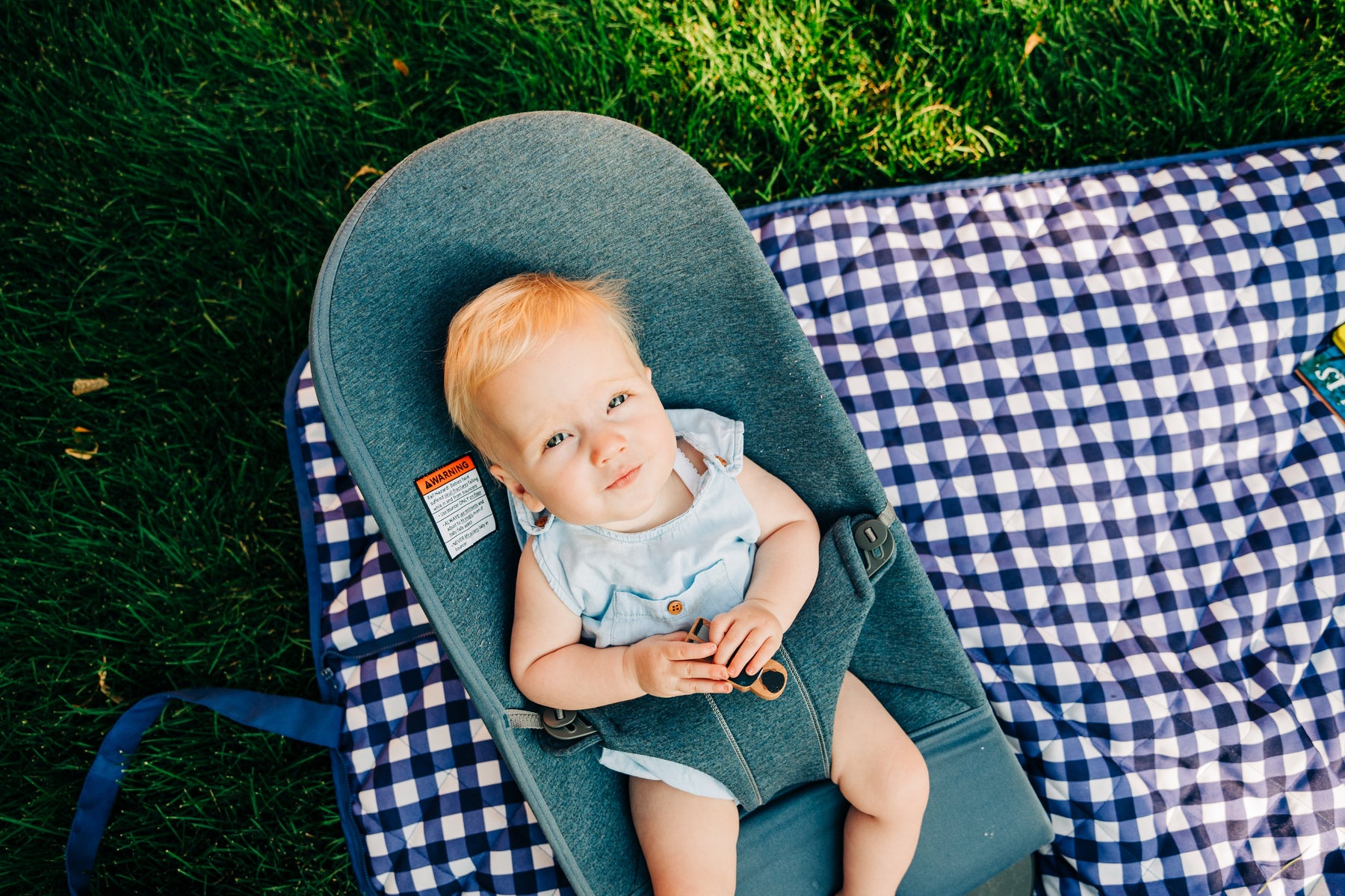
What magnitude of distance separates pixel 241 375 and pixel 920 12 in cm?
177

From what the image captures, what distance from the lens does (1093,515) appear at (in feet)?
5.47

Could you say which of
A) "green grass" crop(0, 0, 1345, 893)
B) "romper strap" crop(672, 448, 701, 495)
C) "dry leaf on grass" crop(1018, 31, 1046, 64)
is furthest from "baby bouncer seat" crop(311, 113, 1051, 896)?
"dry leaf on grass" crop(1018, 31, 1046, 64)

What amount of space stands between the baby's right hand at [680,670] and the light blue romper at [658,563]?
0.12 metres

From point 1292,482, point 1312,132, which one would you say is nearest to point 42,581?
point 1292,482

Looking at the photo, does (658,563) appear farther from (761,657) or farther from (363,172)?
(363,172)

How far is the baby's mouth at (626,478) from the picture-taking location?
123cm

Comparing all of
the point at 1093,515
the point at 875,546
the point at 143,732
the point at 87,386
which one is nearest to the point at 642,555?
the point at 875,546

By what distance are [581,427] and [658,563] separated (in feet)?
0.98

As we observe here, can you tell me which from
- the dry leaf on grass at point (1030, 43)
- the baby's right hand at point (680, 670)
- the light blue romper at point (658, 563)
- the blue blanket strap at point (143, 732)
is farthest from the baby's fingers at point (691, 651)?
the dry leaf on grass at point (1030, 43)

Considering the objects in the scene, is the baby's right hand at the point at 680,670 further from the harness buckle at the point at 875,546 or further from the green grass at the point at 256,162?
the green grass at the point at 256,162

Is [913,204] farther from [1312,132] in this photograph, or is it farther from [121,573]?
[121,573]

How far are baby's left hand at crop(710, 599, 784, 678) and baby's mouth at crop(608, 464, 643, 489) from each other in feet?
0.81

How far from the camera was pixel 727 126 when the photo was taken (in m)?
1.99

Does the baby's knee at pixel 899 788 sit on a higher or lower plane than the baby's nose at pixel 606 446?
lower
